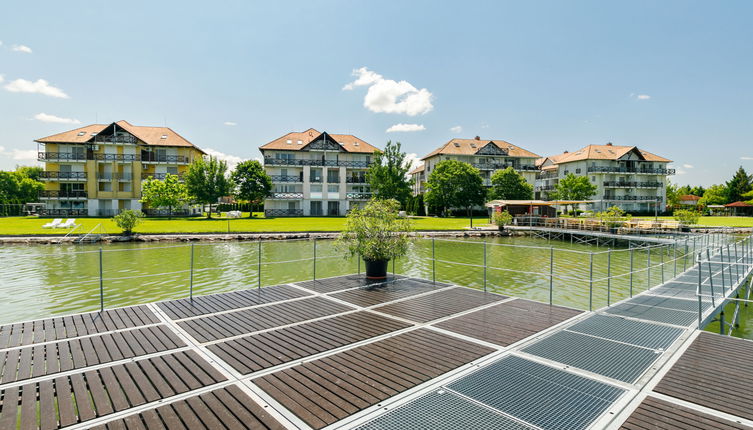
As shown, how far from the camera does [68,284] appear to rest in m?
15.5

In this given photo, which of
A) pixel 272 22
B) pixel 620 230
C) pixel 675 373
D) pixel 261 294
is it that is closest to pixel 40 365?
pixel 261 294

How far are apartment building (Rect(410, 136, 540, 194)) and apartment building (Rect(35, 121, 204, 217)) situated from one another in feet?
141

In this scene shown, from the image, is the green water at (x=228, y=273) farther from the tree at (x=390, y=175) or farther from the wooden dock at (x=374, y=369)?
the tree at (x=390, y=175)

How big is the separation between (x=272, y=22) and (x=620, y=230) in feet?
99.3

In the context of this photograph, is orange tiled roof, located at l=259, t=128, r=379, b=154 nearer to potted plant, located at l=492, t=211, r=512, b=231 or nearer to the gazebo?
potted plant, located at l=492, t=211, r=512, b=231

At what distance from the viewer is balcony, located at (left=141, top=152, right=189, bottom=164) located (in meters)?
56.6

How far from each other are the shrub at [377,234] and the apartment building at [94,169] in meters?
54.3

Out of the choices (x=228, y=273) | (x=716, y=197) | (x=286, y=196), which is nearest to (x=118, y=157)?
(x=286, y=196)

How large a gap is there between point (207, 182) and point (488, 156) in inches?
1763

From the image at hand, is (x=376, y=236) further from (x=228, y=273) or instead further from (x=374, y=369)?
(x=228, y=273)

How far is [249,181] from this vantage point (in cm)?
5516

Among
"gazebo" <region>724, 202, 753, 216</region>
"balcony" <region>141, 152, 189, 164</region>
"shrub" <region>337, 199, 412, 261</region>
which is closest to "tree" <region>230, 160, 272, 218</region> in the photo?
"balcony" <region>141, 152, 189, 164</region>

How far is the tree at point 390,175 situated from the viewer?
180ft

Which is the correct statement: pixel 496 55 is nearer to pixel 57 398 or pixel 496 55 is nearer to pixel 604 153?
pixel 57 398
